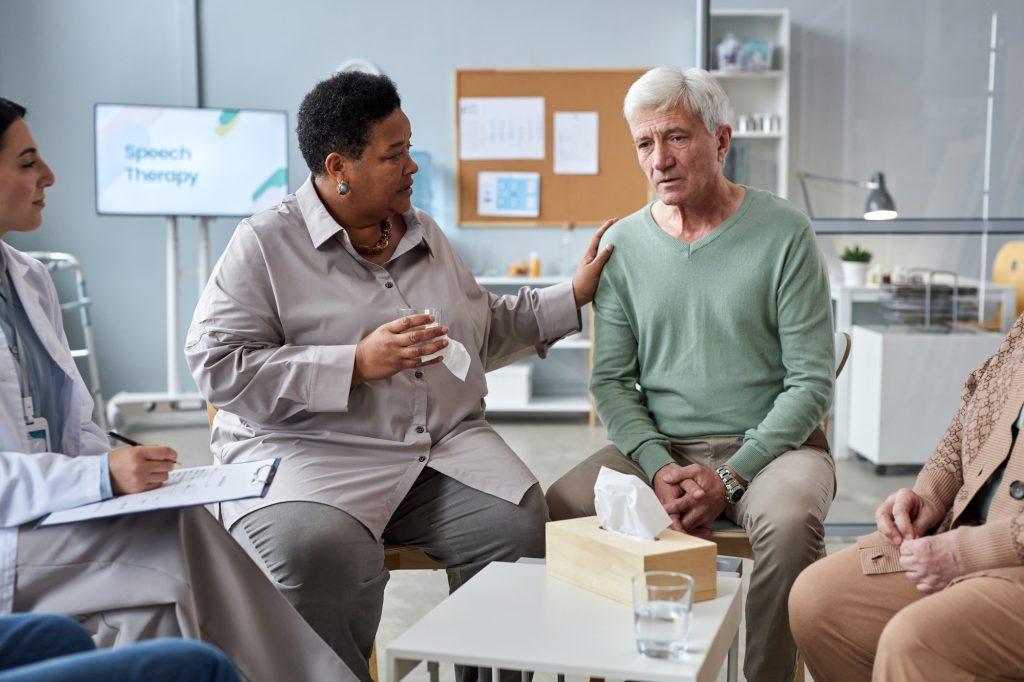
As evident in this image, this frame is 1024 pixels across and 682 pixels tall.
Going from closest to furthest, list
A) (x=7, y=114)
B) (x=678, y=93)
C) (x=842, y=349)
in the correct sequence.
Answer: (x=7, y=114) < (x=678, y=93) < (x=842, y=349)

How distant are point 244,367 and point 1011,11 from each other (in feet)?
8.57

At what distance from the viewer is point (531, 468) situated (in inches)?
169

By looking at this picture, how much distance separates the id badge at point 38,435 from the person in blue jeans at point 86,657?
0.40 m

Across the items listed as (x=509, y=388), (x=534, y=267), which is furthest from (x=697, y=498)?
(x=534, y=267)

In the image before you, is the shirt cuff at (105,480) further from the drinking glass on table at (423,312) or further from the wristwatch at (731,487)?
the wristwatch at (731,487)

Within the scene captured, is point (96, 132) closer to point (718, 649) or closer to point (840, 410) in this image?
point (840, 410)

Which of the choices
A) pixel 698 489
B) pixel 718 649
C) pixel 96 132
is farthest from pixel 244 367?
pixel 96 132

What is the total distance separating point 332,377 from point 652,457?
0.64 m

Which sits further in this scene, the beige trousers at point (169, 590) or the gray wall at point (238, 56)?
the gray wall at point (238, 56)

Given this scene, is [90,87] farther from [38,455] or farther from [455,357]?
[38,455]

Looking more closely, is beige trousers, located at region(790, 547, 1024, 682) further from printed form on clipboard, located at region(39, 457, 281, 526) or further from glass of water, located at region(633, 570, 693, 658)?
printed form on clipboard, located at region(39, 457, 281, 526)

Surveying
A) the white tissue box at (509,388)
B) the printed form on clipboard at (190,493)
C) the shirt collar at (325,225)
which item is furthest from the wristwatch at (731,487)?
the white tissue box at (509,388)

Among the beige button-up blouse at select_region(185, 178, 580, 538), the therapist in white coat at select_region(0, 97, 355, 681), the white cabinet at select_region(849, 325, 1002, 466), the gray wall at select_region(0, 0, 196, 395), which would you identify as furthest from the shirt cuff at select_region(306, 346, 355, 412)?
the gray wall at select_region(0, 0, 196, 395)

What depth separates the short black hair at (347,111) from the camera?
1.91 metres
